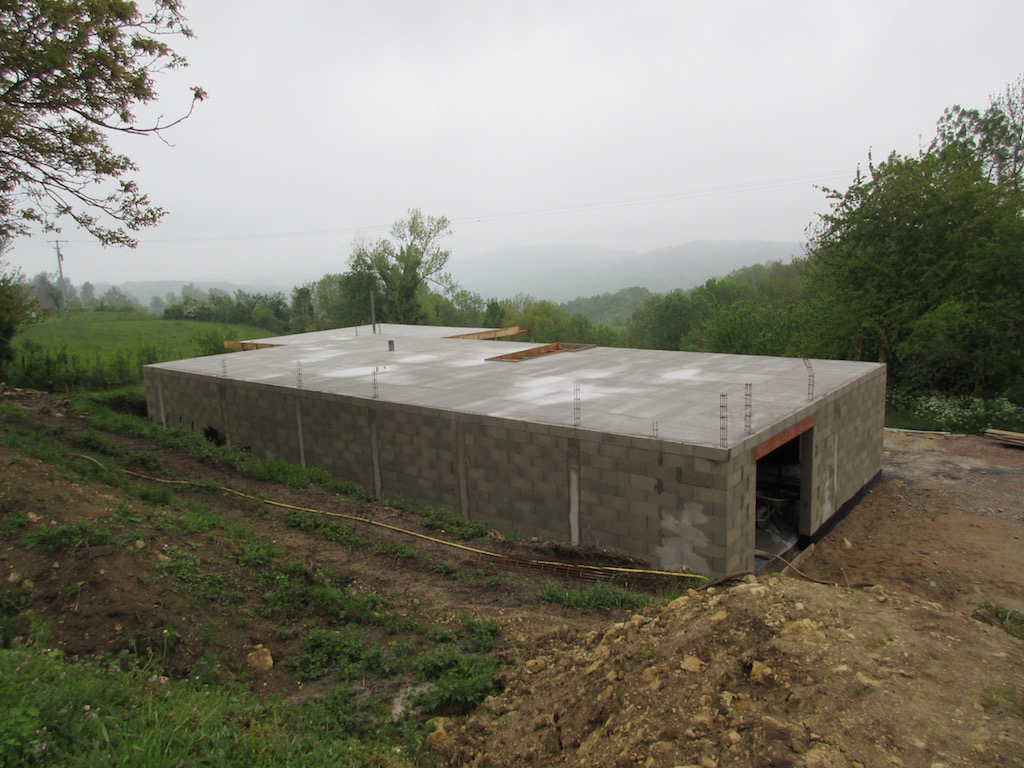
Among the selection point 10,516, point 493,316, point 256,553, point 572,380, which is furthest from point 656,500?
point 493,316

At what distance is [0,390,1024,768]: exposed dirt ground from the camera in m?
3.96

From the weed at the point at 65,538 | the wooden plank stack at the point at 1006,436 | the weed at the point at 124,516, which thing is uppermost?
the weed at the point at 65,538

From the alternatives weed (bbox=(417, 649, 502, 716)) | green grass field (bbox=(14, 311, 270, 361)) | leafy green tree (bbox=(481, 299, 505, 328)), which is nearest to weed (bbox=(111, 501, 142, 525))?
weed (bbox=(417, 649, 502, 716))

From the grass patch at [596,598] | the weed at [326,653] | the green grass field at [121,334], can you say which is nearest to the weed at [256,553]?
the weed at [326,653]

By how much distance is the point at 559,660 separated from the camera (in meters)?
6.01

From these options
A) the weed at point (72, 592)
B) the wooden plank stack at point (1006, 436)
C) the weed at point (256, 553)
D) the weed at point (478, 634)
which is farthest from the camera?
the wooden plank stack at point (1006, 436)

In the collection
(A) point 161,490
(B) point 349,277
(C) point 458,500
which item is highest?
(B) point 349,277

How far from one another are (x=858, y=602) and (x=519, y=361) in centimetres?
1481

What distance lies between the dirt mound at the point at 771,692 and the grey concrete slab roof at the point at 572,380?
5028 mm

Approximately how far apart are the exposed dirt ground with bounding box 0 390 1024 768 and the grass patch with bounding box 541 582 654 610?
6.8 inches

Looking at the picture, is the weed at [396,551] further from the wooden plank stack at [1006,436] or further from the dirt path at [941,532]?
the wooden plank stack at [1006,436]

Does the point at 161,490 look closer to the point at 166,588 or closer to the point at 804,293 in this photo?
the point at 166,588

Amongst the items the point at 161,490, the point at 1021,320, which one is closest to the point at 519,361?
the point at 161,490

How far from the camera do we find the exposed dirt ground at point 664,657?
396 centimetres
